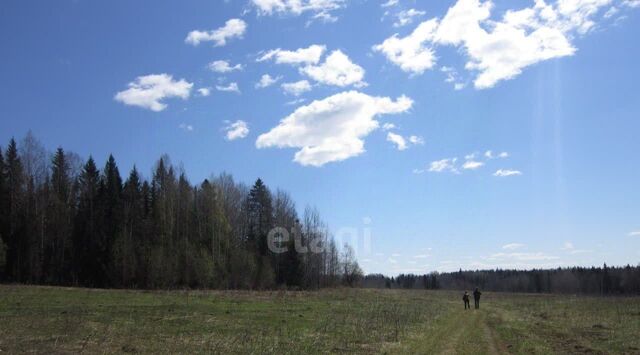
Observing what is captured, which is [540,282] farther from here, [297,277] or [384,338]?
[384,338]

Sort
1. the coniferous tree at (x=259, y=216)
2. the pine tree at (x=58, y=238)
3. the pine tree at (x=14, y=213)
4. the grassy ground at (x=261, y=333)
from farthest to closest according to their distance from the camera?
the coniferous tree at (x=259, y=216), the pine tree at (x=58, y=238), the pine tree at (x=14, y=213), the grassy ground at (x=261, y=333)

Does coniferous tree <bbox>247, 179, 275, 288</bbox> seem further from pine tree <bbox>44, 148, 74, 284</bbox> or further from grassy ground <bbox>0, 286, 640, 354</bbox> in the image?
grassy ground <bbox>0, 286, 640, 354</bbox>

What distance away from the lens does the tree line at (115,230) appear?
62.1m

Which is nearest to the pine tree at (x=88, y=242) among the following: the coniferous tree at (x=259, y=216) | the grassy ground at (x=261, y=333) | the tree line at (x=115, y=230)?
the tree line at (x=115, y=230)

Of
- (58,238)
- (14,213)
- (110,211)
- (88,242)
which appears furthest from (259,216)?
(14,213)

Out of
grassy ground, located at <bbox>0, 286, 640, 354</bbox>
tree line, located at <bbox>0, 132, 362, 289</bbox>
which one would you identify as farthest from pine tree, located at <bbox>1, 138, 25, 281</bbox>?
grassy ground, located at <bbox>0, 286, 640, 354</bbox>

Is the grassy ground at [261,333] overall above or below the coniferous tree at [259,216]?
below

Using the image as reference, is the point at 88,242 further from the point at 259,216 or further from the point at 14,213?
the point at 259,216

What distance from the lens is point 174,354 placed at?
15414 mm

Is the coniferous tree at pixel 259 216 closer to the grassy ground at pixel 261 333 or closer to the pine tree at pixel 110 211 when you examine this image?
the pine tree at pixel 110 211

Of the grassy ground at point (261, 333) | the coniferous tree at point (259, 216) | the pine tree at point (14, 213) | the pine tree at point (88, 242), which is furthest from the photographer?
the coniferous tree at point (259, 216)

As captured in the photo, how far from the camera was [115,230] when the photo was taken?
6744 centimetres

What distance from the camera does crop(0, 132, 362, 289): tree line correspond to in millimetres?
62125

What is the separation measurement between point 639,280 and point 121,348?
518ft
